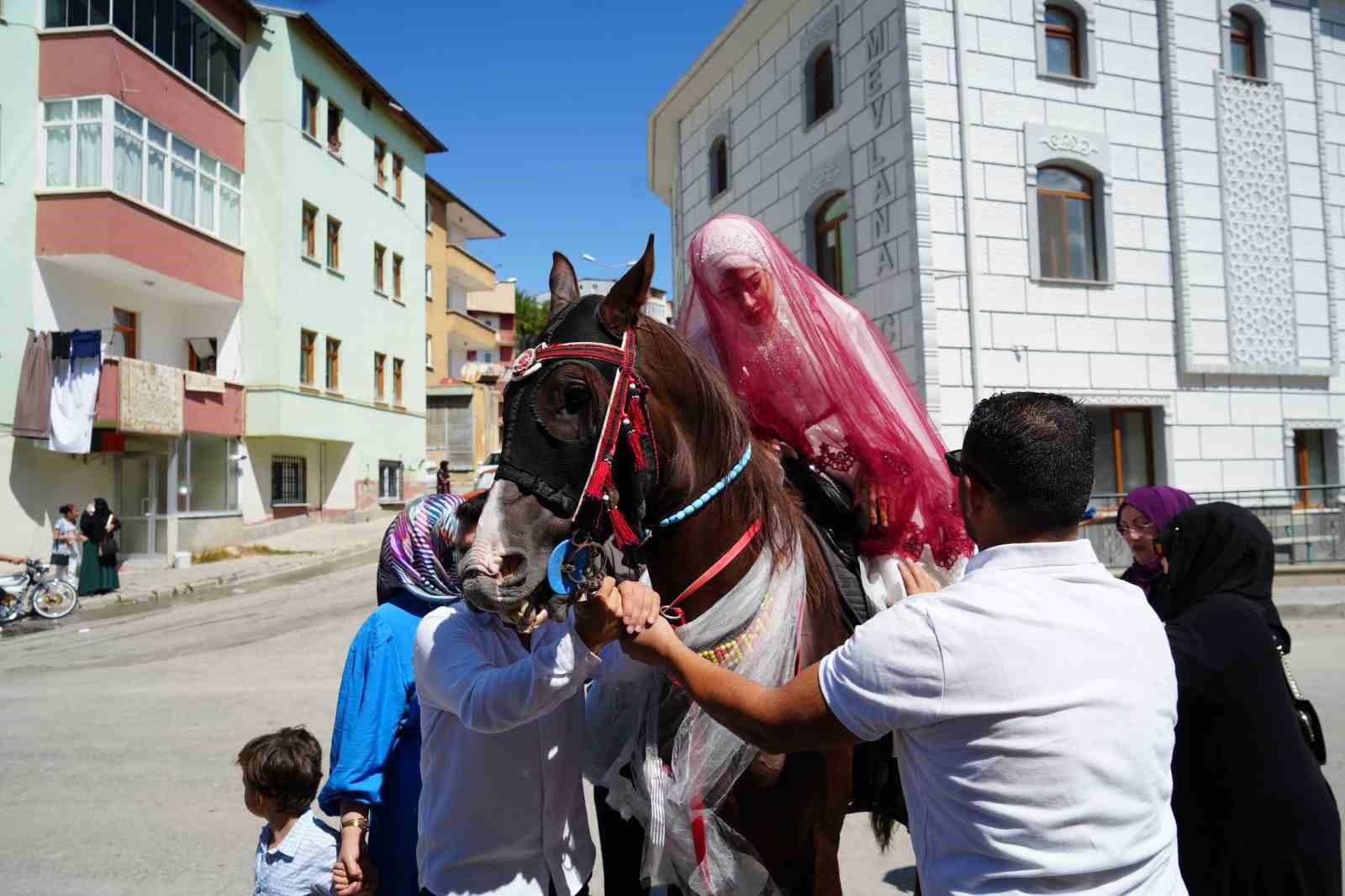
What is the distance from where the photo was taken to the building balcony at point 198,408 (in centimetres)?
1706

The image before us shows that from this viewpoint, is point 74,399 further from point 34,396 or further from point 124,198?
point 124,198

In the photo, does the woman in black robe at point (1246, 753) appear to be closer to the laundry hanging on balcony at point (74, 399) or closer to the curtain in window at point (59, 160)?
the laundry hanging on balcony at point (74, 399)

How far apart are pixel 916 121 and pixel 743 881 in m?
12.3

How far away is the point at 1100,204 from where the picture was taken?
13.5 meters

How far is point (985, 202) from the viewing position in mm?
12945

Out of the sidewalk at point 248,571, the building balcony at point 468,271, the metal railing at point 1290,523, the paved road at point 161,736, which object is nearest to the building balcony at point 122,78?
the sidewalk at point 248,571

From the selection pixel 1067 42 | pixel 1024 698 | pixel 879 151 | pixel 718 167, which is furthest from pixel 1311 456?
pixel 1024 698

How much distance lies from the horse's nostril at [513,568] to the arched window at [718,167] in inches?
653

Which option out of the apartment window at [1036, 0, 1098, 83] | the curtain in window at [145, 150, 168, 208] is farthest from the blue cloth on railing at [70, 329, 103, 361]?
the apartment window at [1036, 0, 1098, 83]

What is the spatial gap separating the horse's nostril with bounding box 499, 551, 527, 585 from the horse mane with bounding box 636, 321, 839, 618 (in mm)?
524

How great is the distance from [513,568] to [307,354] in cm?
2398

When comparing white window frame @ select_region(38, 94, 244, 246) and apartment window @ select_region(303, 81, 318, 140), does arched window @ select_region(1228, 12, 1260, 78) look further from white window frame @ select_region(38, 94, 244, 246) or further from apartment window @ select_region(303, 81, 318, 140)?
apartment window @ select_region(303, 81, 318, 140)

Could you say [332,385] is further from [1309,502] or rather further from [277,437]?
[1309,502]

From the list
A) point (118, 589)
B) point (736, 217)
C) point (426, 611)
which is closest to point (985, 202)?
point (736, 217)
